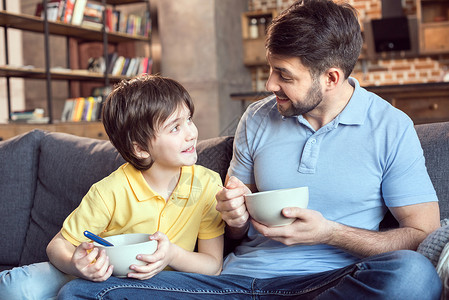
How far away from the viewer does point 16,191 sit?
2051 mm

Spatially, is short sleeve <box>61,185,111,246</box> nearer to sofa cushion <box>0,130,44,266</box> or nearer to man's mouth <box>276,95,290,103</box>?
man's mouth <box>276,95,290,103</box>

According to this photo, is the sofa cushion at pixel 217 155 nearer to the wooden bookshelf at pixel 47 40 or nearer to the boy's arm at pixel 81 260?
the boy's arm at pixel 81 260

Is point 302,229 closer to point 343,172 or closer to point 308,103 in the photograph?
point 343,172

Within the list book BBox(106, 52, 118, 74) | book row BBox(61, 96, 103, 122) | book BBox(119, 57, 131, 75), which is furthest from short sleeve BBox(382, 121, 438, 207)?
book BBox(119, 57, 131, 75)

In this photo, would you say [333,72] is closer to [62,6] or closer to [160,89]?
[160,89]

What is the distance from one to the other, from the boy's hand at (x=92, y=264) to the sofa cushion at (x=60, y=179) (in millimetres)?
653

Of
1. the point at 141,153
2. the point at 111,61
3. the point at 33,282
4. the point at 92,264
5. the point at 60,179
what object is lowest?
the point at 33,282

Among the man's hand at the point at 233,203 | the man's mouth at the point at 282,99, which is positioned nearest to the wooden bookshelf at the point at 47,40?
the man's mouth at the point at 282,99

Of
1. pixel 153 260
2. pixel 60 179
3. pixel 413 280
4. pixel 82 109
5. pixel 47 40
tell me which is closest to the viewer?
pixel 413 280

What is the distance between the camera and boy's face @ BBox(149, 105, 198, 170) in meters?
1.41

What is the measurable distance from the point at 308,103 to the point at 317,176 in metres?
0.21

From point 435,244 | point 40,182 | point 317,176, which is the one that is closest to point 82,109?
point 40,182

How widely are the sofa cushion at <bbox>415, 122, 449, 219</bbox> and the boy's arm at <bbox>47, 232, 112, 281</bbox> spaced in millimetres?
937

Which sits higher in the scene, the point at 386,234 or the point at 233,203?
the point at 233,203
